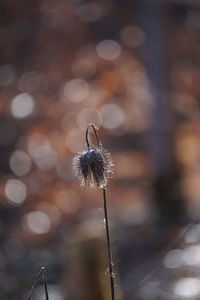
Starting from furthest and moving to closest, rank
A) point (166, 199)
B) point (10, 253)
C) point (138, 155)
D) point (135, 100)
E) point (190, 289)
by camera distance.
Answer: point (138, 155) < point (135, 100) < point (166, 199) < point (10, 253) < point (190, 289)

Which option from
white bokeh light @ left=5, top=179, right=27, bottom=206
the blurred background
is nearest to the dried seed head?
the blurred background

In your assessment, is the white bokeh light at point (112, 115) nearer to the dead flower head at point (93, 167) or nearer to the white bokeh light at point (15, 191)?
the white bokeh light at point (15, 191)

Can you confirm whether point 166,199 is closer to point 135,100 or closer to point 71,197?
point 71,197

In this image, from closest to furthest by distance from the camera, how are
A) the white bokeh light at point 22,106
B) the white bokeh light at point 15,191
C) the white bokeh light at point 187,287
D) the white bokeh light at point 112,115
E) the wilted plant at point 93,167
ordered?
the wilted plant at point 93,167
the white bokeh light at point 187,287
the white bokeh light at point 15,191
the white bokeh light at point 22,106
the white bokeh light at point 112,115

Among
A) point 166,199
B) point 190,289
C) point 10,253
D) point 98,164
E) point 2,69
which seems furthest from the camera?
point 2,69

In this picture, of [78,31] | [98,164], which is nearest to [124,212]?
[78,31]

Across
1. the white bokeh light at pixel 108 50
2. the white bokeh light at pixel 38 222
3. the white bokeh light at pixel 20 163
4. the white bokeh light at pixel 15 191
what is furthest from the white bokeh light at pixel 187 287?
the white bokeh light at pixel 108 50

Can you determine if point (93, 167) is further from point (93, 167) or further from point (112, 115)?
point (112, 115)
